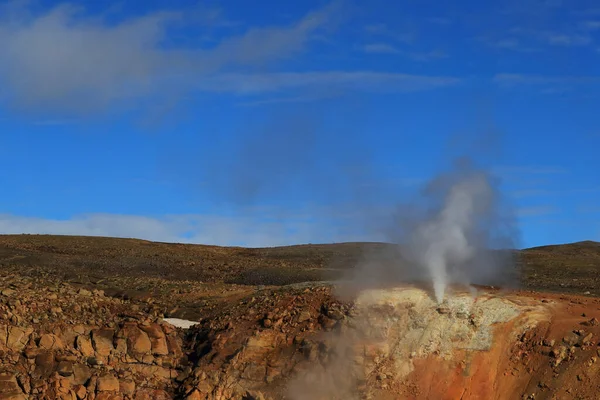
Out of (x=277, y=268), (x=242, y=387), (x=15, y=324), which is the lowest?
(x=242, y=387)

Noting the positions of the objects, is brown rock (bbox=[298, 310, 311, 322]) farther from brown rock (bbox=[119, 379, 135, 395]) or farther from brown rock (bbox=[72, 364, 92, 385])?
brown rock (bbox=[72, 364, 92, 385])

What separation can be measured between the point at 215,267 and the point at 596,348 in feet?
127

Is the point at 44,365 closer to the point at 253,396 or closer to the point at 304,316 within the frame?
the point at 253,396

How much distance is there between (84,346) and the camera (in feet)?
72.0

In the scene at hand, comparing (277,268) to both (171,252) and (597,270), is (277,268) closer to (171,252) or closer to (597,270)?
→ (171,252)

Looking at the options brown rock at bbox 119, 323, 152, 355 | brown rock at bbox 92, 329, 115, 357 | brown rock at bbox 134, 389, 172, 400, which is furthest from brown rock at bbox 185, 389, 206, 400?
brown rock at bbox 92, 329, 115, 357

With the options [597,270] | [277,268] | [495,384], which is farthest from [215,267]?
[495,384]

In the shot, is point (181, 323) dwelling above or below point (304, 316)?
below

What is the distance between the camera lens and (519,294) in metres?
A: 22.9

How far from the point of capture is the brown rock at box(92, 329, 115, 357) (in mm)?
22062

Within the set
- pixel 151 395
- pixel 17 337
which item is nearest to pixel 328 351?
pixel 151 395

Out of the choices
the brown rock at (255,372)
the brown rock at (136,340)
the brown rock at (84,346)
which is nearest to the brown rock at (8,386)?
the brown rock at (84,346)

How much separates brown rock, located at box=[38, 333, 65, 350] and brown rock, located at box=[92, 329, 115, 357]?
89cm

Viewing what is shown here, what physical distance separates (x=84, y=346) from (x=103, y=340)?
57cm
